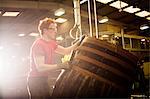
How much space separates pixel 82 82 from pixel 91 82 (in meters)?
0.07

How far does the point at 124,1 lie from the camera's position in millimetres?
8602

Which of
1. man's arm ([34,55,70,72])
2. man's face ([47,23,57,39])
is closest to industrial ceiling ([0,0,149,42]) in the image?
man's face ([47,23,57,39])

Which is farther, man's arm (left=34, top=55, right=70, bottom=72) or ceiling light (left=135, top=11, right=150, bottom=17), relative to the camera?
ceiling light (left=135, top=11, right=150, bottom=17)

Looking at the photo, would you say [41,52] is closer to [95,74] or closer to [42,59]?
[42,59]

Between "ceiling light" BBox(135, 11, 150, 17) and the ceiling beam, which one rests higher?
the ceiling beam

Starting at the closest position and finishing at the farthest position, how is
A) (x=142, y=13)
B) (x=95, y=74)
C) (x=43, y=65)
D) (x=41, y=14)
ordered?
(x=95, y=74), (x=43, y=65), (x=41, y=14), (x=142, y=13)

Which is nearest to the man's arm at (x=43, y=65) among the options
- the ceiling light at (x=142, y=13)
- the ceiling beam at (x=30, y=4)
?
the ceiling beam at (x=30, y=4)

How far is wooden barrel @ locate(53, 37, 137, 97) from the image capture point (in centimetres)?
216

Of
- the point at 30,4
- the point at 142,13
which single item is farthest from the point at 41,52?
the point at 142,13

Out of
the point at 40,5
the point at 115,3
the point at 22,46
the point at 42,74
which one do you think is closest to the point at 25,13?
the point at 40,5

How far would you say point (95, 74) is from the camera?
218 cm

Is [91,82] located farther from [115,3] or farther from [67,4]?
[67,4]

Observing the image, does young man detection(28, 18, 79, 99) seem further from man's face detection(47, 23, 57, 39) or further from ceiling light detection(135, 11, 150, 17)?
ceiling light detection(135, 11, 150, 17)

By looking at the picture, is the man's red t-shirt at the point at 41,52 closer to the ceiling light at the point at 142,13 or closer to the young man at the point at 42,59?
the young man at the point at 42,59
